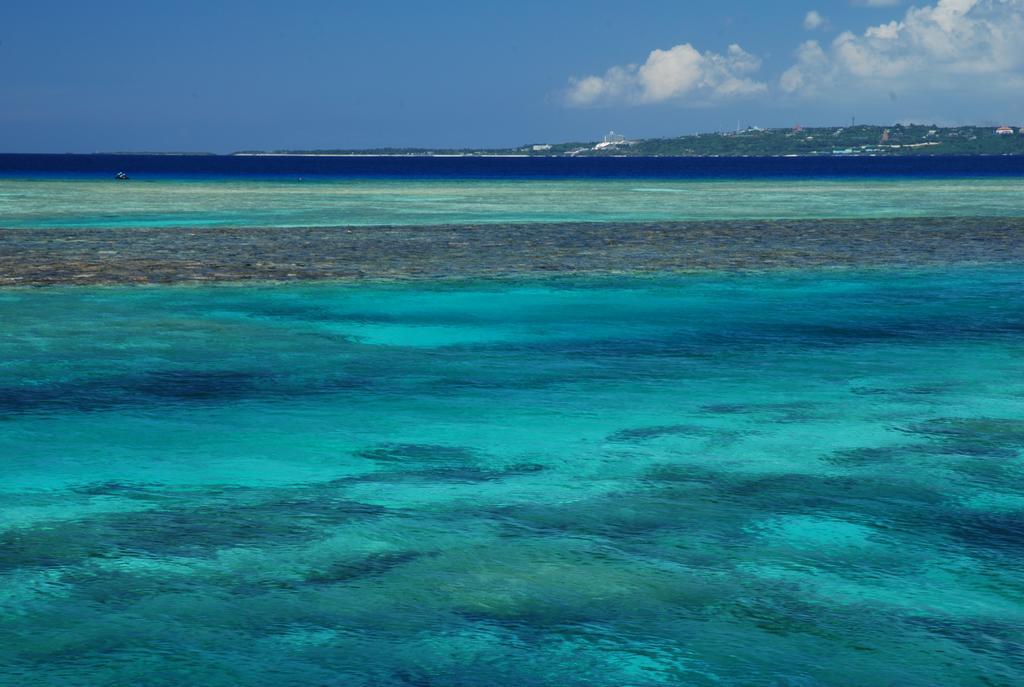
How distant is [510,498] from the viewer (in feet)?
29.3

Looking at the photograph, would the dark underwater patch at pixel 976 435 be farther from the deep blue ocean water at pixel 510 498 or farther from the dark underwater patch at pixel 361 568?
the dark underwater patch at pixel 361 568

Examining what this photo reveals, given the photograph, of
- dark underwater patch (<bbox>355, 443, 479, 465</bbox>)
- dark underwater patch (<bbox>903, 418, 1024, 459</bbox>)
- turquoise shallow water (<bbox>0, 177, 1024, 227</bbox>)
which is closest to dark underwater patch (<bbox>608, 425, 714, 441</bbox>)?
dark underwater patch (<bbox>355, 443, 479, 465</bbox>)

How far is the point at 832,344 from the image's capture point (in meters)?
15.4

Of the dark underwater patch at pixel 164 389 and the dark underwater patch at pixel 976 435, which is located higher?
the dark underwater patch at pixel 164 389

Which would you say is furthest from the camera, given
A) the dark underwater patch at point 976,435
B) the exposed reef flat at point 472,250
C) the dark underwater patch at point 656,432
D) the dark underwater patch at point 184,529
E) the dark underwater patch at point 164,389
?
the exposed reef flat at point 472,250

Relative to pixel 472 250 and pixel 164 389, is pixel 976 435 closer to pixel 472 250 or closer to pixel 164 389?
pixel 164 389

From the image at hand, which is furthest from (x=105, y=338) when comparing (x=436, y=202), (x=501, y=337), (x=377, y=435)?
(x=436, y=202)

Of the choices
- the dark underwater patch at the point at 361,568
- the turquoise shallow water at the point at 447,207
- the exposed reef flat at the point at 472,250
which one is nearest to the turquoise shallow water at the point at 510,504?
the dark underwater patch at the point at 361,568

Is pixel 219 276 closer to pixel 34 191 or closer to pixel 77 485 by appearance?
pixel 77 485

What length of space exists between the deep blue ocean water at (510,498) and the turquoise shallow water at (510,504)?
0.09 feet

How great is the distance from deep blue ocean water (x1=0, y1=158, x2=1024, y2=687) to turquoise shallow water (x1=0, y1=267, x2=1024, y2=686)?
1.1 inches

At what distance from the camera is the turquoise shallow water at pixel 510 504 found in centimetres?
630

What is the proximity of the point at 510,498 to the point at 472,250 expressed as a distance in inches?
747

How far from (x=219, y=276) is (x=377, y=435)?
1186cm
